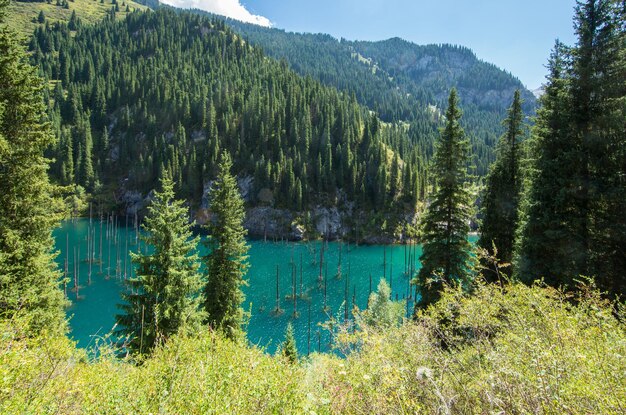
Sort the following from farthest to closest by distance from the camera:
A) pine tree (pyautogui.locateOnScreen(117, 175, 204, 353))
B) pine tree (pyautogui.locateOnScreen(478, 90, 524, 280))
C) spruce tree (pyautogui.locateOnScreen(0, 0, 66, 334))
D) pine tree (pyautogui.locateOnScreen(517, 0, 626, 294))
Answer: pine tree (pyautogui.locateOnScreen(478, 90, 524, 280)) < pine tree (pyautogui.locateOnScreen(117, 175, 204, 353)) < pine tree (pyautogui.locateOnScreen(517, 0, 626, 294)) < spruce tree (pyautogui.locateOnScreen(0, 0, 66, 334))

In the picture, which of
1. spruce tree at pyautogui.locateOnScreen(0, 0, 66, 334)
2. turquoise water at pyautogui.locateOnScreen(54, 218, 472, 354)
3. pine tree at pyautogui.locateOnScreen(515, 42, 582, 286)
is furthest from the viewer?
turquoise water at pyautogui.locateOnScreen(54, 218, 472, 354)

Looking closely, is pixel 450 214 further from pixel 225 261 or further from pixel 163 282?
pixel 163 282

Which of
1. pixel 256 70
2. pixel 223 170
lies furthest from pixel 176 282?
pixel 256 70

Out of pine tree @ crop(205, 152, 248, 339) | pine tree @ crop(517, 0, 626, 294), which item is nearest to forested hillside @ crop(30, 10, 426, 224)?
pine tree @ crop(205, 152, 248, 339)

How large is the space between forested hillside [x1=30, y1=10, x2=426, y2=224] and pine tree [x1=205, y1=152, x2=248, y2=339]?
9474 centimetres

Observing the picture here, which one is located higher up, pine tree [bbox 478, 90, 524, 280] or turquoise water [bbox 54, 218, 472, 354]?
pine tree [bbox 478, 90, 524, 280]

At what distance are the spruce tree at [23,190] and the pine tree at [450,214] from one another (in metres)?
21.1

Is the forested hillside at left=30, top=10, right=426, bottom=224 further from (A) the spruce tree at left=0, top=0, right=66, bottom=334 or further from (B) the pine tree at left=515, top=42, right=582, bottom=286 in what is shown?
(A) the spruce tree at left=0, top=0, right=66, bottom=334

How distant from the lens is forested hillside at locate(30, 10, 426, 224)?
124838 millimetres

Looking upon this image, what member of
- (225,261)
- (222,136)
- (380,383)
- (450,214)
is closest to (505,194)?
(450,214)

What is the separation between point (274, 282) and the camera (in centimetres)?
7519

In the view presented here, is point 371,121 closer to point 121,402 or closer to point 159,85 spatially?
point 159,85

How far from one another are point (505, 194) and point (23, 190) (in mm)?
31096

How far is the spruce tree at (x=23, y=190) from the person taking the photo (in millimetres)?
Answer: 13516
